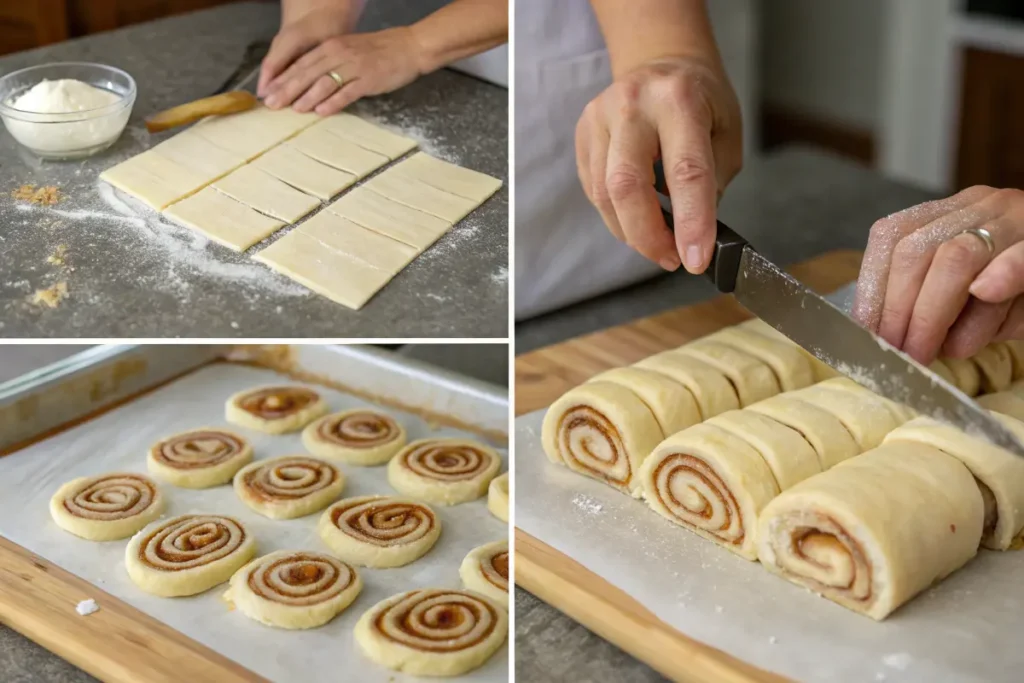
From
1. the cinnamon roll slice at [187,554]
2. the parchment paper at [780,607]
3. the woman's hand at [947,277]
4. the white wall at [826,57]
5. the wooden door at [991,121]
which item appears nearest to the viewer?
the parchment paper at [780,607]

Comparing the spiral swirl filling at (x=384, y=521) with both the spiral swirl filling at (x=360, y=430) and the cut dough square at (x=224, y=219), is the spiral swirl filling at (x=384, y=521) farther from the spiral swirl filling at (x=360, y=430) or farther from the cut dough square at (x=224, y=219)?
the cut dough square at (x=224, y=219)

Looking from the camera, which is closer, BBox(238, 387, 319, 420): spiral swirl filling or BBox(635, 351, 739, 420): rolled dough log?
BBox(635, 351, 739, 420): rolled dough log

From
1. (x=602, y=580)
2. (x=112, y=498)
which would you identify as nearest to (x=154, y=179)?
(x=112, y=498)

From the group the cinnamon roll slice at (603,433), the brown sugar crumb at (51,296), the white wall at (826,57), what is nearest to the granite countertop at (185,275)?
the brown sugar crumb at (51,296)

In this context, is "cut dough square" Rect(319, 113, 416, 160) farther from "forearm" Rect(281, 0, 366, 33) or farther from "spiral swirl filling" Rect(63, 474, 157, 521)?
"spiral swirl filling" Rect(63, 474, 157, 521)

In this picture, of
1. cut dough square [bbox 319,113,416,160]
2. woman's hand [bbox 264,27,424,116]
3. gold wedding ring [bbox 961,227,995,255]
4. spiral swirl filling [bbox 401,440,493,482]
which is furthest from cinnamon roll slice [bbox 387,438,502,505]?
gold wedding ring [bbox 961,227,995,255]

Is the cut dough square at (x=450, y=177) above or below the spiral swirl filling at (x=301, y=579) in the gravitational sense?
above

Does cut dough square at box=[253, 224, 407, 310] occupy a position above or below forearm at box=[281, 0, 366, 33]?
below
